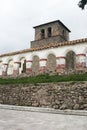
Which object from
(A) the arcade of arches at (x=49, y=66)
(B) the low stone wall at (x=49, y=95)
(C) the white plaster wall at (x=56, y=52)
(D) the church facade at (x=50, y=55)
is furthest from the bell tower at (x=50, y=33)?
(B) the low stone wall at (x=49, y=95)

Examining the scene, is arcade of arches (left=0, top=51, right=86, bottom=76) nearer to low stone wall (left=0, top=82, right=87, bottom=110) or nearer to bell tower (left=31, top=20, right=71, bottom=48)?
low stone wall (left=0, top=82, right=87, bottom=110)

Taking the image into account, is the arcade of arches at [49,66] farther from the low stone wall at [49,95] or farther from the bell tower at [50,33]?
the bell tower at [50,33]

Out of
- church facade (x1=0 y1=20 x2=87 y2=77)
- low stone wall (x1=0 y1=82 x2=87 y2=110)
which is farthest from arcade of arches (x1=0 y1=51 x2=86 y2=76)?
low stone wall (x1=0 y1=82 x2=87 y2=110)

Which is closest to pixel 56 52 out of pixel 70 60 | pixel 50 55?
pixel 50 55

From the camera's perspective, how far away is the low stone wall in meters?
12.5

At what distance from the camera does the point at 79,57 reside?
17797 mm

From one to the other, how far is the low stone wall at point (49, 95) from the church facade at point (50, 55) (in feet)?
7.98

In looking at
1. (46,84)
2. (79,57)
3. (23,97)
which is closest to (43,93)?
(46,84)

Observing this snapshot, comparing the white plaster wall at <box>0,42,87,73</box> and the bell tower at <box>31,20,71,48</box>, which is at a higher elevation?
the bell tower at <box>31,20,71,48</box>

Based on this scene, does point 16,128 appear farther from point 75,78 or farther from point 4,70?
point 4,70

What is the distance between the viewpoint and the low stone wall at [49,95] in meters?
12.5

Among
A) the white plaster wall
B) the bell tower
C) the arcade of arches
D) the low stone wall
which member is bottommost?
the low stone wall

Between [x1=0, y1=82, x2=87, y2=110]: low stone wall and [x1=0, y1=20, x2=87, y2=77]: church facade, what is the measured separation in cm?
243

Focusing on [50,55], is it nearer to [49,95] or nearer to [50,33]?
[50,33]
